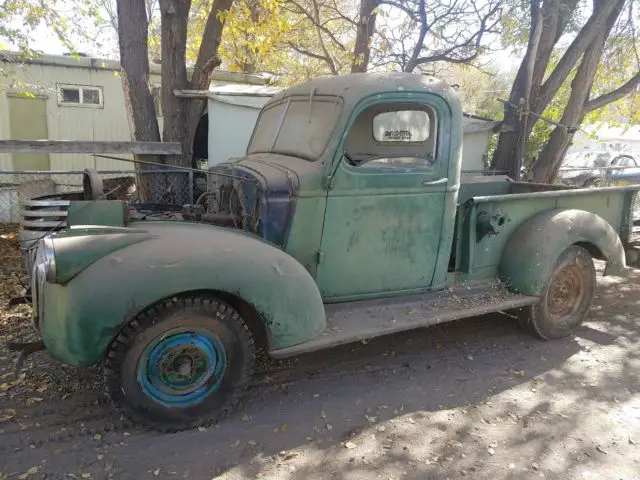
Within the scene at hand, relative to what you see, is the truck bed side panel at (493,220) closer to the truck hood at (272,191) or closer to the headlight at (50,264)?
the truck hood at (272,191)

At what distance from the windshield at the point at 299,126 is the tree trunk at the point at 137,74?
2506 millimetres

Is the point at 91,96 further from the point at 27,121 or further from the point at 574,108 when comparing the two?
the point at 574,108

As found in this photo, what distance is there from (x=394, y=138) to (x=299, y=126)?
2.60 ft

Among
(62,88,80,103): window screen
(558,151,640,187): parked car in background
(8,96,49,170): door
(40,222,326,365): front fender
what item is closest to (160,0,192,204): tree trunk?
(40,222,326,365): front fender

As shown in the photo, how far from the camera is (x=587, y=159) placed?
56.0 ft

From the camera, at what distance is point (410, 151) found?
3967 millimetres

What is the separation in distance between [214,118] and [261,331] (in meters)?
6.22

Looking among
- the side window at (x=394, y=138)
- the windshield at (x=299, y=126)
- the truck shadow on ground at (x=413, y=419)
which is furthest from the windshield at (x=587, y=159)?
the windshield at (x=299, y=126)

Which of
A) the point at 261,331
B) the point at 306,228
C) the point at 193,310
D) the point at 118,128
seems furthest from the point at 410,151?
the point at 118,128

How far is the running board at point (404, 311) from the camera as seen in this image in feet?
10.7

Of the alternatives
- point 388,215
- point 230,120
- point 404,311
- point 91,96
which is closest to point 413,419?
point 404,311

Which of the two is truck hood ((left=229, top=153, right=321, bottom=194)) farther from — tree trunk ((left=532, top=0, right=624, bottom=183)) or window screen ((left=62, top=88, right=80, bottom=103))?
window screen ((left=62, top=88, right=80, bottom=103))

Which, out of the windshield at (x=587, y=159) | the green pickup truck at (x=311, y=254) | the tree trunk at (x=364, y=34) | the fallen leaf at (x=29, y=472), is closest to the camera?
the fallen leaf at (x=29, y=472)

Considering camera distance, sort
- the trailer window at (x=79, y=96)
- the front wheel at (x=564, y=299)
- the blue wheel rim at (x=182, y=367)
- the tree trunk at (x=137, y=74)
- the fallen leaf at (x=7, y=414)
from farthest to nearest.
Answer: the trailer window at (x=79, y=96) < the tree trunk at (x=137, y=74) < the front wheel at (x=564, y=299) < the fallen leaf at (x=7, y=414) < the blue wheel rim at (x=182, y=367)
